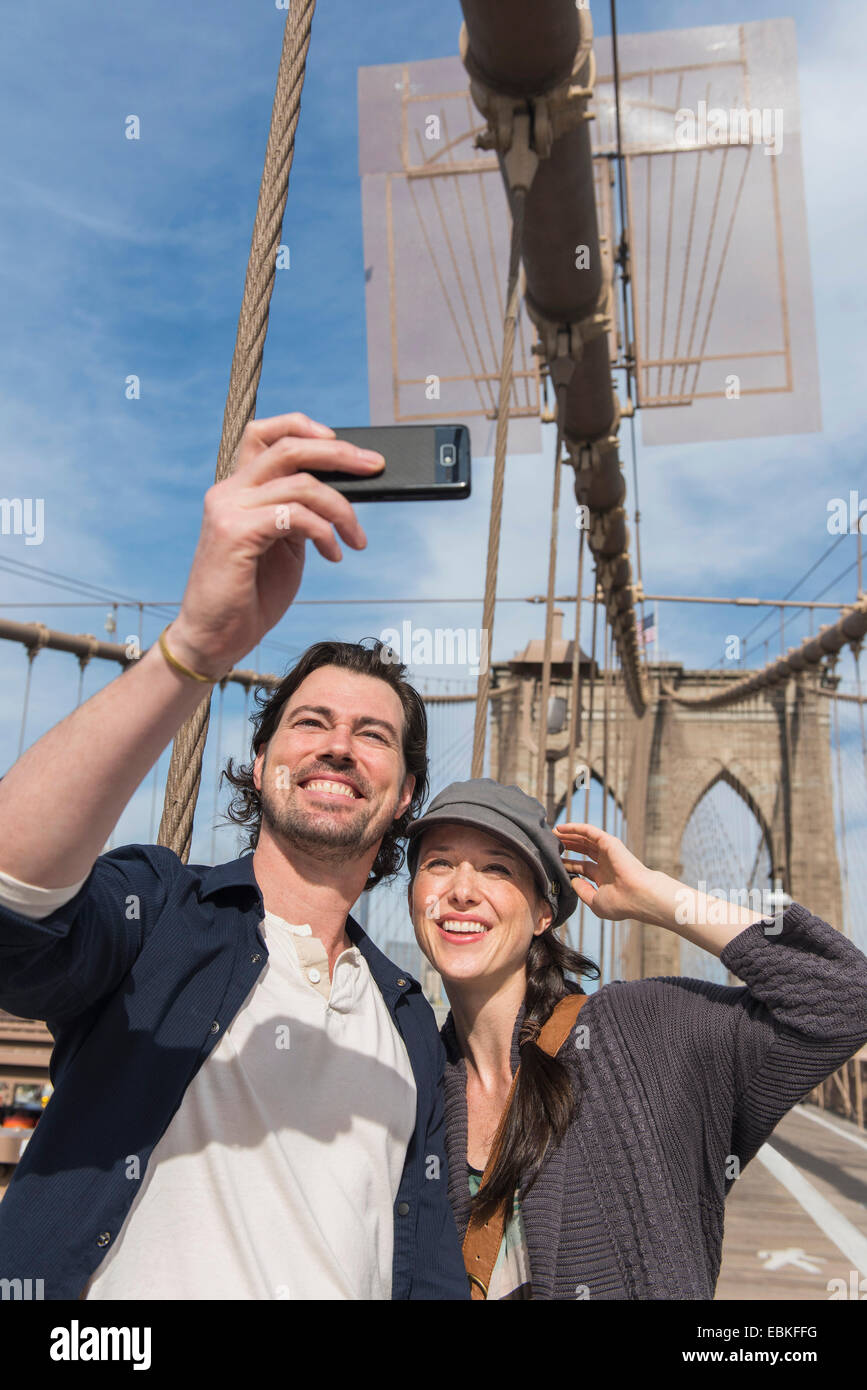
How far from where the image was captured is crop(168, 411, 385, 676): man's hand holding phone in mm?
609

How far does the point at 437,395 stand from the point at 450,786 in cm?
294

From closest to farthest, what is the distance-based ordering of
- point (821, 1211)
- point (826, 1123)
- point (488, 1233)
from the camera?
point (488, 1233), point (821, 1211), point (826, 1123)

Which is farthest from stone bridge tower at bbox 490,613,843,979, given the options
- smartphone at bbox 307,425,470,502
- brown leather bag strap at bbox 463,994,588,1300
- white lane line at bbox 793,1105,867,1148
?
smartphone at bbox 307,425,470,502

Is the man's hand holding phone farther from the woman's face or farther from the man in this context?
the woman's face

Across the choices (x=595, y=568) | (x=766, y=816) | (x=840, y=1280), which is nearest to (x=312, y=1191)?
(x=840, y=1280)

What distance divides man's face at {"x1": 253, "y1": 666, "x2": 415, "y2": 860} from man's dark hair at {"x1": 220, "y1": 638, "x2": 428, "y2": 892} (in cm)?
5

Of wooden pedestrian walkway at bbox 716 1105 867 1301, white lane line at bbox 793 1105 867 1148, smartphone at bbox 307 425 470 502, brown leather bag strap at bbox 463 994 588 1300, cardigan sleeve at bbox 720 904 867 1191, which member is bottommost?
wooden pedestrian walkway at bbox 716 1105 867 1301

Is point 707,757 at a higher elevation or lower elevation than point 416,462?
higher

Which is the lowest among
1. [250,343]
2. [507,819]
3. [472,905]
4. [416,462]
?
[472,905]

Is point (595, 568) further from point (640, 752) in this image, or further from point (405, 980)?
point (640, 752)

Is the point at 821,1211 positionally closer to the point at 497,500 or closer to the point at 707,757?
the point at 497,500

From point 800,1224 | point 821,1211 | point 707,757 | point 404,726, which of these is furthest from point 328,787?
point 707,757

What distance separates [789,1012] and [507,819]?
383 mm

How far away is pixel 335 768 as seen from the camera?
1.10m
